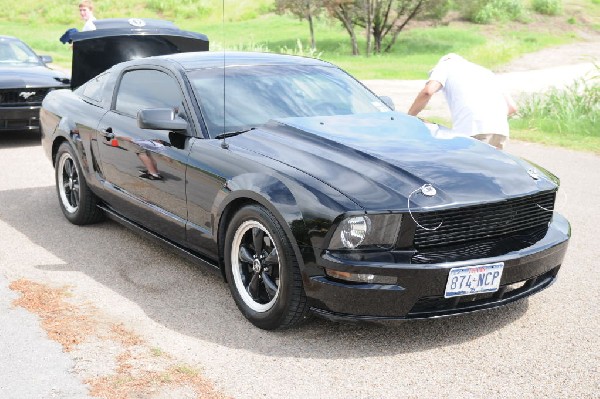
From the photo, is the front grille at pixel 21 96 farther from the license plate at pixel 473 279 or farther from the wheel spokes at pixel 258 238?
the license plate at pixel 473 279

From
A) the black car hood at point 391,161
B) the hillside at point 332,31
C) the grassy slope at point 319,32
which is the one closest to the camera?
the black car hood at point 391,161

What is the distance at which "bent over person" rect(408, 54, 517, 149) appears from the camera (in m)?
7.02

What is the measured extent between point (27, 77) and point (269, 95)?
7.05m

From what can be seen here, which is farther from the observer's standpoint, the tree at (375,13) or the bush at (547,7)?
the bush at (547,7)

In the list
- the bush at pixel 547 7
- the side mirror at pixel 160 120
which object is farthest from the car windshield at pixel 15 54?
the bush at pixel 547 7

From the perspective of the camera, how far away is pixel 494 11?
52781 millimetres

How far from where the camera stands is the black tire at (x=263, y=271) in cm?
466

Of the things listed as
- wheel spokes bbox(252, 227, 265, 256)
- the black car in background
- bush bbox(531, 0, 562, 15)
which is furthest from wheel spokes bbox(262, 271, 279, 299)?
bush bbox(531, 0, 562, 15)

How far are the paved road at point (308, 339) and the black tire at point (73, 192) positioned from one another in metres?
0.48

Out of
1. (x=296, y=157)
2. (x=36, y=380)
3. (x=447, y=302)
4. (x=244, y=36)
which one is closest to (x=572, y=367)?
(x=447, y=302)

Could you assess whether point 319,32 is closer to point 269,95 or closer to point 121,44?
point 121,44

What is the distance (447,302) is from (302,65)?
253 centimetres

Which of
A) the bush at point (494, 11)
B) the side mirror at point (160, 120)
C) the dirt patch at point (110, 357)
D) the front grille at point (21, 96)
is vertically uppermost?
the side mirror at point (160, 120)

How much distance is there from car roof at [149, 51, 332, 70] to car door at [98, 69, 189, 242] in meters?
0.18
